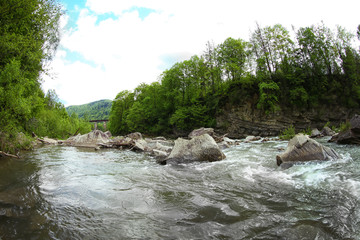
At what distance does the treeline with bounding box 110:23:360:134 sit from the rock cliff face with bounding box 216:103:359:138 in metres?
1.06

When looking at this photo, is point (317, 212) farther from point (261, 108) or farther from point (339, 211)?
point (261, 108)

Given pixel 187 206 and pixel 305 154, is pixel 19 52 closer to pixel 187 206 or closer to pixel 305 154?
pixel 187 206

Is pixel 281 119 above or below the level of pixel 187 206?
above

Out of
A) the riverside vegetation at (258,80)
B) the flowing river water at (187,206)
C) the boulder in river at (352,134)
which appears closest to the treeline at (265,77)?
the riverside vegetation at (258,80)

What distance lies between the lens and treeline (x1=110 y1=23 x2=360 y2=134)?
104ft

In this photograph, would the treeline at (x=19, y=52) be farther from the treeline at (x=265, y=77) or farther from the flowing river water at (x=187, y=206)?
the treeline at (x=265, y=77)

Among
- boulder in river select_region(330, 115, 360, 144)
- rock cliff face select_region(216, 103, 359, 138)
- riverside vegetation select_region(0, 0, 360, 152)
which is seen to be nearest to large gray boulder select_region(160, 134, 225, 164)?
boulder in river select_region(330, 115, 360, 144)

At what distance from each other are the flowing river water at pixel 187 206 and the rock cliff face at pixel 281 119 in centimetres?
2660

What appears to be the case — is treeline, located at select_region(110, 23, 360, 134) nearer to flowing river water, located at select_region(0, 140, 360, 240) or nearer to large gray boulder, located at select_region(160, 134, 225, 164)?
large gray boulder, located at select_region(160, 134, 225, 164)

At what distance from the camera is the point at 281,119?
31.1 m

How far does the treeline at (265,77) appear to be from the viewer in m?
31.8

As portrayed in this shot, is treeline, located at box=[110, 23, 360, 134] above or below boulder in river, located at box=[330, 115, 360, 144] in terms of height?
above

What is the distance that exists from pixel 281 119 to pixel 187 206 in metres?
32.3

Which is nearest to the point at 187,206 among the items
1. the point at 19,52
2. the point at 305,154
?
the point at 305,154
